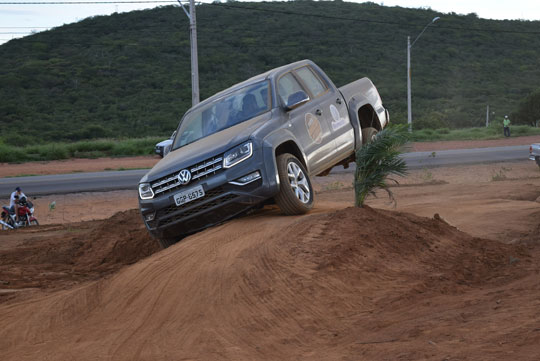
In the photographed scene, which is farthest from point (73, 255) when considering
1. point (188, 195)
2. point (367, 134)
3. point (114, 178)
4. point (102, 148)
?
point (102, 148)

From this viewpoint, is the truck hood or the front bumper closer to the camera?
the front bumper

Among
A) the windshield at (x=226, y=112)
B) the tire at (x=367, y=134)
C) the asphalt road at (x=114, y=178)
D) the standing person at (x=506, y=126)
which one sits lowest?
the standing person at (x=506, y=126)

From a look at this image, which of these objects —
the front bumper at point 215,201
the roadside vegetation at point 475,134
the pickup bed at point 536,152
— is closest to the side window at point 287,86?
the front bumper at point 215,201

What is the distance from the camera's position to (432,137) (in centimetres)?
4147

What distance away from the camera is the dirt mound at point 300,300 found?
487cm

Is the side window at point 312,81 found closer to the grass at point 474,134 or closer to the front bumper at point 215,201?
the front bumper at point 215,201

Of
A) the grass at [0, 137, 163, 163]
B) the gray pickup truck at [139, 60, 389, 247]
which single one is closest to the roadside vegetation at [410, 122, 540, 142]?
the grass at [0, 137, 163, 163]

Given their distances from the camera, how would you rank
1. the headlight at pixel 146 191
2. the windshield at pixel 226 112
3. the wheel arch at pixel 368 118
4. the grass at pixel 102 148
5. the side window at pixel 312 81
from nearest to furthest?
the headlight at pixel 146 191
the windshield at pixel 226 112
the side window at pixel 312 81
the wheel arch at pixel 368 118
the grass at pixel 102 148

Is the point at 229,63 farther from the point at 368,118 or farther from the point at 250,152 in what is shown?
the point at 250,152

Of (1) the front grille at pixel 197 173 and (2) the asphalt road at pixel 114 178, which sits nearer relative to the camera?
(1) the front grille at pixel 197 173

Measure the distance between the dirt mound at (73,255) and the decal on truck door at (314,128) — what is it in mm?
2800

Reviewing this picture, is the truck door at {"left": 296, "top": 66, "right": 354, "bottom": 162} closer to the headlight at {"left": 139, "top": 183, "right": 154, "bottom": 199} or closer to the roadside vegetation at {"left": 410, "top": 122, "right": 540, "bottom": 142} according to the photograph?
the headlight at {"left": 139, "top": 183, "right": 154, "bottom": 199}

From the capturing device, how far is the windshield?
9430mm

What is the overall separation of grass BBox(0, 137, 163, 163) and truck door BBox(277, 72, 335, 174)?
95.5 ft
